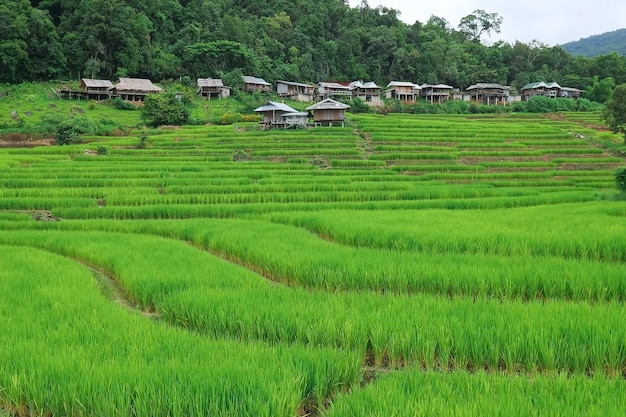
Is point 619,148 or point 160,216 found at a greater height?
point 619,148

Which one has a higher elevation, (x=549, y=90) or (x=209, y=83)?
(x=549, y=90)

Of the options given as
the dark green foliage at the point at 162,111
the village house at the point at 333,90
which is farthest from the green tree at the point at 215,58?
the dark green foliage at the point at 162,111

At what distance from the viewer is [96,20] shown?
55.9m

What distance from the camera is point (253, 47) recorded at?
69.1 m

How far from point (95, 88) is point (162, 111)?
42.8 feet

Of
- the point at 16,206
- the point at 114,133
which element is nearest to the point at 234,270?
the point at 16,206

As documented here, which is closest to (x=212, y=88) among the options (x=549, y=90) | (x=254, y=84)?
(x=254, y=84)

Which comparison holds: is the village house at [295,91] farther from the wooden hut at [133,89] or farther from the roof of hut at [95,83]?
the roof of hut at [95,83]

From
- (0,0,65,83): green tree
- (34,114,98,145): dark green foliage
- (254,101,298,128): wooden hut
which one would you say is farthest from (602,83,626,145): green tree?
(0,0,65,83): green tree

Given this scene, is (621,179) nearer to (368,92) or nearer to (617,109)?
(617,109)

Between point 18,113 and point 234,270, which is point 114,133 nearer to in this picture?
point 18,113

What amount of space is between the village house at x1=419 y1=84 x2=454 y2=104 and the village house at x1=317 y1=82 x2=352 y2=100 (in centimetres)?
1118

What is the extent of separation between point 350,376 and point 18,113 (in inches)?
1831

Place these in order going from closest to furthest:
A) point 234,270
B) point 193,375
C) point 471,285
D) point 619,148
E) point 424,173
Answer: point 193,375 < point 471,285 < point 234,270 < point 424,173 < point 619,148
